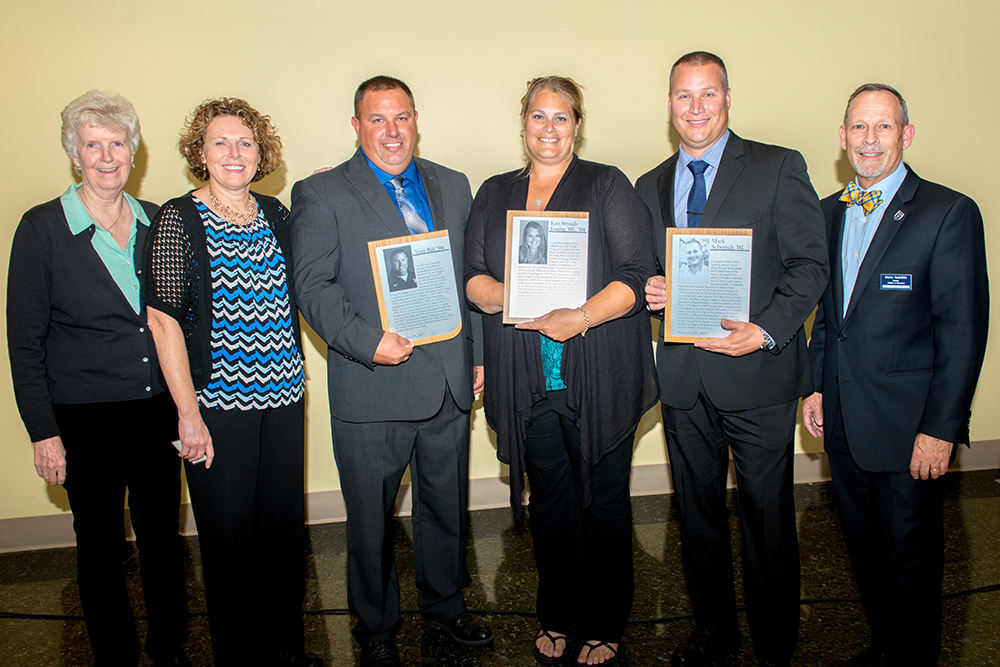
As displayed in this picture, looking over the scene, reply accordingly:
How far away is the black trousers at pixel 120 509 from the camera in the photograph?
2.25 metres

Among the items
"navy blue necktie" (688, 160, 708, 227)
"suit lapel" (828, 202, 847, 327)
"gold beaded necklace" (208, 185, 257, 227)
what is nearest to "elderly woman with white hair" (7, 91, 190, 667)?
"gold beaded necklace" (208, 185, 257, 227)

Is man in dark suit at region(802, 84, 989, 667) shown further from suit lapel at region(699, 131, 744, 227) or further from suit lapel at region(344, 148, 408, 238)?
suit lapel at region(344, 148, 408, 238)

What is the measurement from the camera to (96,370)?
2.27m

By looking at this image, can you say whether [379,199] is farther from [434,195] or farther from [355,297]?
[355,297]

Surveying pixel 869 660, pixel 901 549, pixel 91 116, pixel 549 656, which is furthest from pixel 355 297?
pixel 869 660

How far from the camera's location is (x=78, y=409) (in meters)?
2.27

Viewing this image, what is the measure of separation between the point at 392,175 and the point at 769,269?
54.5 inches

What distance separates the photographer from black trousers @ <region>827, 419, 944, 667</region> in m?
2.17

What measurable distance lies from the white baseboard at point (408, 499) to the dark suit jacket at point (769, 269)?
1804 mm

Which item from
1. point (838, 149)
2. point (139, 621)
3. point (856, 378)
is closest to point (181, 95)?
point (139, 621)

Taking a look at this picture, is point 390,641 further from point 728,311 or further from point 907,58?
point 907,58

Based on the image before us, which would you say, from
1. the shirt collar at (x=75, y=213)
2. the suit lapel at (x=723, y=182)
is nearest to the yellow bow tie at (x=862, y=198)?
the suit lapel at (x=723, y=182)

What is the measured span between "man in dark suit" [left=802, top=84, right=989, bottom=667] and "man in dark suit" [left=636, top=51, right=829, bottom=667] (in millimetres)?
191

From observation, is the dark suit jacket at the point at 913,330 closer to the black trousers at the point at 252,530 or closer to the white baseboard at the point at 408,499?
the white baseboard at the point at 408,499
